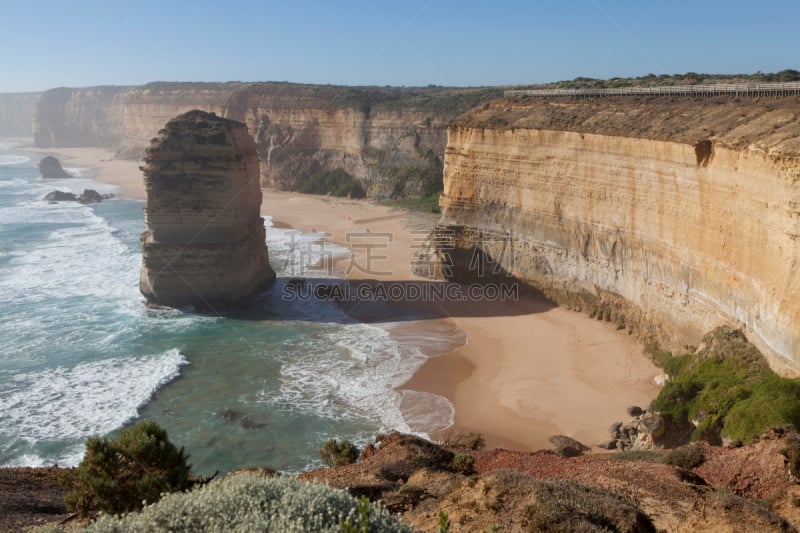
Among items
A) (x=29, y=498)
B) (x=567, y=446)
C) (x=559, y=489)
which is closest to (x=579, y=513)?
(x=559, y=489)

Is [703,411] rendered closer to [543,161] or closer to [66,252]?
[543,161]

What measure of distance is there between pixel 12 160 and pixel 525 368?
96.3 meters

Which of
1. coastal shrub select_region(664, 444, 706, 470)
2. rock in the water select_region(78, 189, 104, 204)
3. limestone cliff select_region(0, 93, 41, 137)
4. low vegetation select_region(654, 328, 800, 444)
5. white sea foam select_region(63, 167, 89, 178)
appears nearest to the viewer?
coastal shrub select_region(664, 444, 706, 470)

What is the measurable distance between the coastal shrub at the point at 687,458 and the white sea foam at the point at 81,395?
47.4 ft

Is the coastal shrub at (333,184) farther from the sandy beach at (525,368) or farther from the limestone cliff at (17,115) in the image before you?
the limestone cliff at (17,115)

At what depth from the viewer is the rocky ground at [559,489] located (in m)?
8.01

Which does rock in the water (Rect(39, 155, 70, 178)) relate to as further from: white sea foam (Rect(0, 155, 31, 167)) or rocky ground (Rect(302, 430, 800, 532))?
rocky ground (Rect(302, 430, 800, 532))

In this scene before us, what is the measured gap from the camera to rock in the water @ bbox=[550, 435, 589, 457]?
1566 centimetres

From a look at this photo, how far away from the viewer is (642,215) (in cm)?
2302

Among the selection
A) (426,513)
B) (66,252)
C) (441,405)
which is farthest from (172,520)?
(66,252)

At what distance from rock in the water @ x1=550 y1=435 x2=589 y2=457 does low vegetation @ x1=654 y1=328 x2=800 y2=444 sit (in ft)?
7.17

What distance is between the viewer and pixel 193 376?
2173cm

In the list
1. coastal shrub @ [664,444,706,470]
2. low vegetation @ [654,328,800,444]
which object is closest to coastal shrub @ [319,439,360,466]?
coastal shrub @ [664,444,706,470]

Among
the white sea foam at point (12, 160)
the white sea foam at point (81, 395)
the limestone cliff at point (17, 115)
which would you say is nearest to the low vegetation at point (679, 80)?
the white sea foam at point (81, 395)
